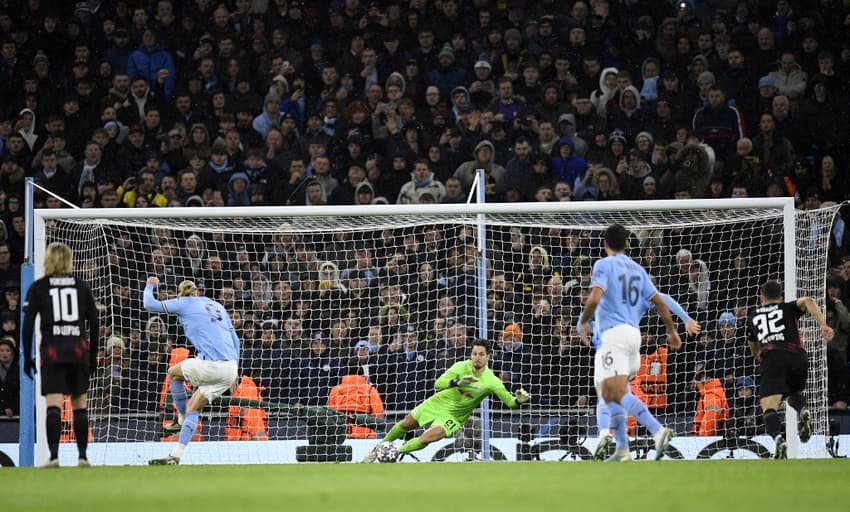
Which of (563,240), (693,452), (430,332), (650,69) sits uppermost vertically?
(650,69)

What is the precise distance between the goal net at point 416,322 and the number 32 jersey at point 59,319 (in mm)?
2760

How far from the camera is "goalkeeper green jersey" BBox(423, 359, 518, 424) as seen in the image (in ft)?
38.9

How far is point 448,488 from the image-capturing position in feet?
21.5

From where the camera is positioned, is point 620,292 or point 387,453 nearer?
point 620,292

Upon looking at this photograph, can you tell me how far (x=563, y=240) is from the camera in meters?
15.0

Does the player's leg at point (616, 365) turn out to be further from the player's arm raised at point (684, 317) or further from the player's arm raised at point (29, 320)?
the player's arm raised at point (29, 320)

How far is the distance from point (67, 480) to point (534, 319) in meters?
6.81

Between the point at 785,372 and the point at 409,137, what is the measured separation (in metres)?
6.27

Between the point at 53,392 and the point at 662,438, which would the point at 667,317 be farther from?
the point at 53,392

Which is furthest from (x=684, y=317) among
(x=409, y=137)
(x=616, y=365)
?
(x=409, y=137)

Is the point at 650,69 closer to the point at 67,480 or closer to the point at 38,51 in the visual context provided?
the point at 38,51

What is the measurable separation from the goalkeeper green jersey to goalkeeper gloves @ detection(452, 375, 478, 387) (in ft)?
0.09

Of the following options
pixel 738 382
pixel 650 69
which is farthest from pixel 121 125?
pixel 738 382

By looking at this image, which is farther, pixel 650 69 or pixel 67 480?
pixel 650 69
